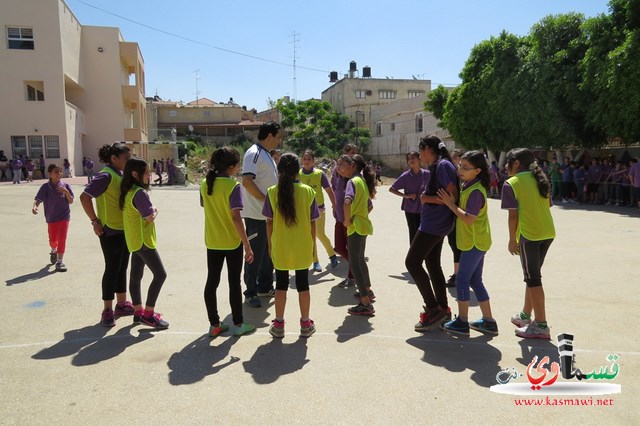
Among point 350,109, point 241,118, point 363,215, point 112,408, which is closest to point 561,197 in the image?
point 363,215

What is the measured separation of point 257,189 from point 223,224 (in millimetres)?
865

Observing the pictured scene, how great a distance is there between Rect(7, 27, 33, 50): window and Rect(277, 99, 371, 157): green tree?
26.0 m

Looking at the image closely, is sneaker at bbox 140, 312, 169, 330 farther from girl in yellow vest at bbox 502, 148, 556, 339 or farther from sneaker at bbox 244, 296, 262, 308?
girl in yellow vest at bbox 502, 148, 556, 339

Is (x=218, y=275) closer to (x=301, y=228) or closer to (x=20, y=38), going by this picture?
(x=301, y=228)

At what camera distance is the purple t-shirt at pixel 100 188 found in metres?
4.90

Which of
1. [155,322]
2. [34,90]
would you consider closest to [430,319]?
[155,322]

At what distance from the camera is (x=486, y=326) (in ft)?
15.4

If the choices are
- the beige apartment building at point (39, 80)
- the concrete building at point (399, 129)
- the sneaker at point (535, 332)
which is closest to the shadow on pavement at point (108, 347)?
the sneaker at point (535, 332)

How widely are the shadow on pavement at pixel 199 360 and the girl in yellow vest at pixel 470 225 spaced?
2.10 meters

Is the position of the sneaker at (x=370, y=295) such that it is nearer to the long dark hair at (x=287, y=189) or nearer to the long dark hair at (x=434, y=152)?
the long dark hair at (x=434, y=152)

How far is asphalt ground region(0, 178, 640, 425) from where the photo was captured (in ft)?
10.9

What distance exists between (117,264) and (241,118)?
55723 mm

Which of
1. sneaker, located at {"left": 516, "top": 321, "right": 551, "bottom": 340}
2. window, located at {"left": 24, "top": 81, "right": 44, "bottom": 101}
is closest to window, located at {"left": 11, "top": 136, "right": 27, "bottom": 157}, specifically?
window, located at {"left": 24, "top": 81, "right": 44, "bottom": 101}

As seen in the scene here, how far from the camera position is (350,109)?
56.7 meters
